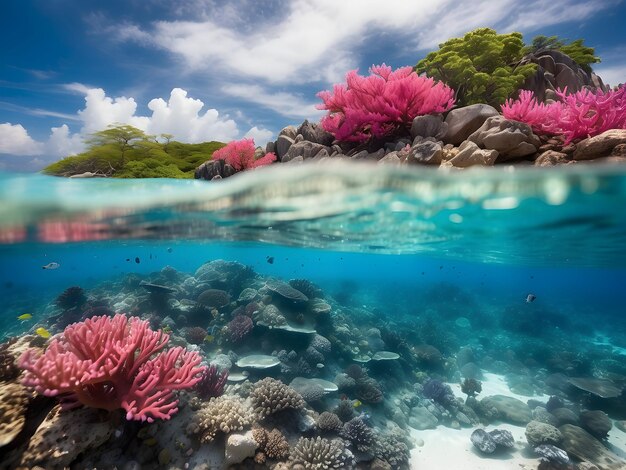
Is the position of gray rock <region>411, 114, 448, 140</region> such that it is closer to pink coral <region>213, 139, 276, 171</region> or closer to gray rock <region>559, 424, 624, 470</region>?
pink coral <region>213, 139, 276, 171</region>

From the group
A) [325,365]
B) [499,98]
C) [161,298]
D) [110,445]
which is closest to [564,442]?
[325,365]

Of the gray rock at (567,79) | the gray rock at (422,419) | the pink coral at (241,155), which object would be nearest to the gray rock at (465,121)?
the pink coral at (241,155)

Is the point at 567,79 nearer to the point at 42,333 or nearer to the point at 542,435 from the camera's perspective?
the point at 542,435

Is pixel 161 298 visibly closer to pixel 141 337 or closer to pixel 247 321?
pixel 247 321

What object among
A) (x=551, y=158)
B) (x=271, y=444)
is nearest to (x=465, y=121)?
(x=551, y=158)

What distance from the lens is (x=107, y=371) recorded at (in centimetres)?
476

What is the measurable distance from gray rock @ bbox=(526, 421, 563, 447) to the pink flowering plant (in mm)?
A: 9051

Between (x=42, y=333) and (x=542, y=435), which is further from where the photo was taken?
(x=542, y=435)

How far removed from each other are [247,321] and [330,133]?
25.5 ft

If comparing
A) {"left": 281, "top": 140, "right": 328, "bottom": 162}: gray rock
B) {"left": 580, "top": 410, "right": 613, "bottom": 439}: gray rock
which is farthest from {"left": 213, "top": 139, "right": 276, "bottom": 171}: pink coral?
{"left": 580, "top": 410, "right": 613, "bottom": 439}: gray rock

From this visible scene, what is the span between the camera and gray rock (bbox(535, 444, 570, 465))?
325 inches

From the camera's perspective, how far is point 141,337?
17.7ft

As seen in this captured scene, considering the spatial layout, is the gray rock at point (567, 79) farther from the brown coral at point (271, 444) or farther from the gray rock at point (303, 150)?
the brown coral at point (271, 444)

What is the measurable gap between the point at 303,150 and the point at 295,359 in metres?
7.53
